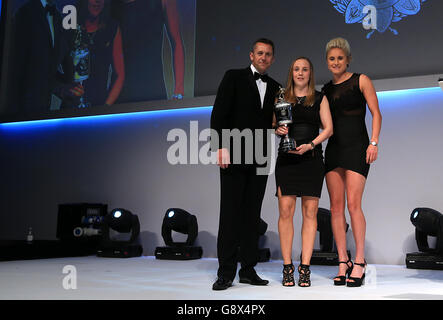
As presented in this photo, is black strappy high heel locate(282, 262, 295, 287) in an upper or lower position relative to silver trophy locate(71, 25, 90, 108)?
lower

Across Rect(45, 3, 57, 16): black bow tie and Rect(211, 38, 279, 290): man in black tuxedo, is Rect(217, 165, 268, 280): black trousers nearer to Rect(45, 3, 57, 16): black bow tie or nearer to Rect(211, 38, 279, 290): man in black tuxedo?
Rect(211, 38, 279, 290): man in black tuxedo

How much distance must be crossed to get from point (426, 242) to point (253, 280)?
2.08 metres

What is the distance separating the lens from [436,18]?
4543 mm

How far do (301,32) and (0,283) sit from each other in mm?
3865

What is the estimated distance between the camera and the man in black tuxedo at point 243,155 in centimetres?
273

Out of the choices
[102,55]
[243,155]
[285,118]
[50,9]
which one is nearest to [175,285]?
[243,155]

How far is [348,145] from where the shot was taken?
9.23 ft

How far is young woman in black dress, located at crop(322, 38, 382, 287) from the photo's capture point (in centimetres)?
279

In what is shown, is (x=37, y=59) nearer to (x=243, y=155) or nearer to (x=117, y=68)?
(x=117, y=68)

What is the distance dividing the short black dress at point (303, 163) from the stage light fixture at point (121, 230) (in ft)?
9.12

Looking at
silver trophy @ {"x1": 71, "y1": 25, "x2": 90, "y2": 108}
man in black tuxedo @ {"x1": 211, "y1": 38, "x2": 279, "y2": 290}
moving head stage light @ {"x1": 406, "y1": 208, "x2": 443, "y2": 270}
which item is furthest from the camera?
silver trophy @ {"x1": 71, "y1": 25, "x2": 90, "y2": 108}

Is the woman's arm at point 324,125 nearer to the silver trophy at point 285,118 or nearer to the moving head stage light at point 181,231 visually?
the silver trophy at point 285,118

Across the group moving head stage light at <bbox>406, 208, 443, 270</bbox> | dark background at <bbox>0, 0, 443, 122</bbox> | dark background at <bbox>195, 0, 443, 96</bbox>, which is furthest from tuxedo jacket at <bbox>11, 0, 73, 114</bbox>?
moving head stage light at <bbox>406, 208, 443, 270</bbox>

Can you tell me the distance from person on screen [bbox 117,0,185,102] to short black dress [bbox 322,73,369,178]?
2.99 m
